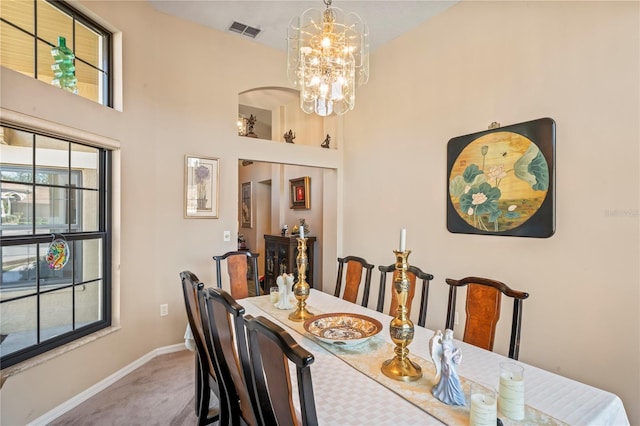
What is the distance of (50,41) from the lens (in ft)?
7.50

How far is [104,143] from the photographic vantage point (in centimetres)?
262

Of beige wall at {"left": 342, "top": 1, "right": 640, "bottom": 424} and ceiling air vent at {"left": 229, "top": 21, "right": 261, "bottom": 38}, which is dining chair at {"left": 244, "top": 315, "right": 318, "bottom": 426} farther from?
ceiling air vent at {"left": 229, "top": 21, "right": 261, "bottom": 38}

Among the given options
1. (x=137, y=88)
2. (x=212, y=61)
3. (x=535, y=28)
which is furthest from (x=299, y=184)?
(x=535, y=28)

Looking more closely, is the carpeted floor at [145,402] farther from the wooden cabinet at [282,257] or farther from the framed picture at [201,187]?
the wooden cabinet at [282,257]

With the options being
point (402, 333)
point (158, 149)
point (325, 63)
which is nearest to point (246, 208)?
point (158, 149)

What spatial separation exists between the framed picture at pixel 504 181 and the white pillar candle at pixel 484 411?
1805 mm

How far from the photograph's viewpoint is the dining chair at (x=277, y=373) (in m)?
0.89

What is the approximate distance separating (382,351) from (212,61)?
3431 mm

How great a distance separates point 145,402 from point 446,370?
7.63ft

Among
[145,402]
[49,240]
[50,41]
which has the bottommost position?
[145,402]

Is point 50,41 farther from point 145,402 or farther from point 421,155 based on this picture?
point 421,155

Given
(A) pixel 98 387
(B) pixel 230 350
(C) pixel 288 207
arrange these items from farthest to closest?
1. (C) pixel 288 207
2. (A) pixel 98 387
3. (B) pixel 230 350

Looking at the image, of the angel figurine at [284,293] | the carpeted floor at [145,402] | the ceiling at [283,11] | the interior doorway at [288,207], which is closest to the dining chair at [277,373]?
the angel figurine at [284,293]

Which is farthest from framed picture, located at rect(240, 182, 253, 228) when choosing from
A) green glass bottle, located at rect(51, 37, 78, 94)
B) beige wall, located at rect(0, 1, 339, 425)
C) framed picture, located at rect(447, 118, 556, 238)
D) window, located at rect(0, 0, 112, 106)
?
framed picture, located at rect(447, 118, 556, 238)
